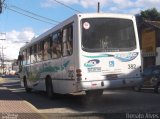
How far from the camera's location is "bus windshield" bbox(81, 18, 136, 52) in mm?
15102

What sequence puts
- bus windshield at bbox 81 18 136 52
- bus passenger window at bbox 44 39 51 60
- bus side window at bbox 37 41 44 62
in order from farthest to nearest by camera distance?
bus side window at bbox 37 41 44 62, bus passenger window at bbox 44 39 51 60, bus windshield at bbox 81 18 136 52

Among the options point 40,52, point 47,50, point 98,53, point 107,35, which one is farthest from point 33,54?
point 98,53

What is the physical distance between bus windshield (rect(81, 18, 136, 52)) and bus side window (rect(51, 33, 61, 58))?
2.34 metres

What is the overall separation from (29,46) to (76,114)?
11968mm

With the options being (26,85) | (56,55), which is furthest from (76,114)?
(26,85)

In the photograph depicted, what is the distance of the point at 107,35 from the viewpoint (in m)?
15.4

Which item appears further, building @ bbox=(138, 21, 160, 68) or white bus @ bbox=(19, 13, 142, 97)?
building @ bbox=(138, 21, 160, 68)

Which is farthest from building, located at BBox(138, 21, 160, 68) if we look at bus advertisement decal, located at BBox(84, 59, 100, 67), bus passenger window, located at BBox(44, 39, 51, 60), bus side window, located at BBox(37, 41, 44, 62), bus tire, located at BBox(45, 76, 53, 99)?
bus advertisement decal, located at BBox(84, 59, 100, 67)

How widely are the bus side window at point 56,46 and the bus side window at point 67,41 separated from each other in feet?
1.99

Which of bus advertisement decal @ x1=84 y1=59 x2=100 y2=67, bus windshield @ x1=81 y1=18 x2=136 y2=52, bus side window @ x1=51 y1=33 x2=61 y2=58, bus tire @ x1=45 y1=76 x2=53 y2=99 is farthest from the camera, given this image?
bus tire @ x1=45 y1=76 x2=53 y2=99

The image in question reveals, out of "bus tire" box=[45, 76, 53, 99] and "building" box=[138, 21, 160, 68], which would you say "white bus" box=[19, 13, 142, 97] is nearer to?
"bus tire" box=[45, 76, 53, 99]

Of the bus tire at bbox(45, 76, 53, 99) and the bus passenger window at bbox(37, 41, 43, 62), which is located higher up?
the bus passenger window at bbox(37, 41, 43, 62)

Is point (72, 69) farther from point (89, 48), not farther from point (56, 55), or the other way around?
point (56, 55)

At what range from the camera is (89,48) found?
49.3ft
